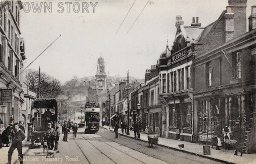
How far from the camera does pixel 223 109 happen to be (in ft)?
89.7

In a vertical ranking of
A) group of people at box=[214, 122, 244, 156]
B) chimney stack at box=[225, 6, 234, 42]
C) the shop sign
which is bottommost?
group of people at box=[214, 122, 244, 156]

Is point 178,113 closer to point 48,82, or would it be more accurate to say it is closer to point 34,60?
point 34,60

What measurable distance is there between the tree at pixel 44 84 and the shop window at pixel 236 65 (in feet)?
207

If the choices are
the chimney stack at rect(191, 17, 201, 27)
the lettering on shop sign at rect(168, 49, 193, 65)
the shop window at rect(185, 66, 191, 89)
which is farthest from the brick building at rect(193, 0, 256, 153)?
the chimney stack at rect(191, 17, 201, 27)

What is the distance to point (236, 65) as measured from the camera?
84.4 feet

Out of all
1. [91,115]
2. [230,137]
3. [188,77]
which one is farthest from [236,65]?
[91,115]

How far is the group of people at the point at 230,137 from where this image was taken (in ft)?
70.7

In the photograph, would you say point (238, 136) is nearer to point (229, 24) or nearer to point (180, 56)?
point (229, 24)

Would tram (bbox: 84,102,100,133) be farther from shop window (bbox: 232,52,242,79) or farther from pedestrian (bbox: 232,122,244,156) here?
pedestrian (bbox: 232,122,244,156)

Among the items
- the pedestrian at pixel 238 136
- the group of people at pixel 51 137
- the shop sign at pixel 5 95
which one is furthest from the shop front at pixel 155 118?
the shop sign at pixel 5 95

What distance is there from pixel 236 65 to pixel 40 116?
1222 centimetres

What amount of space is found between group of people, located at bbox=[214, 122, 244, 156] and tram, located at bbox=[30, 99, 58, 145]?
971 centimetres

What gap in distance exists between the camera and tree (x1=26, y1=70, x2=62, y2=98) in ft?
A: 285

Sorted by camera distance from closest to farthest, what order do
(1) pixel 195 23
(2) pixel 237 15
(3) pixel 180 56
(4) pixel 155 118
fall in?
(2) pixel 237 15, (3) pixel 180 56, (1) pixel 195 23, (4) pixel 155 118
